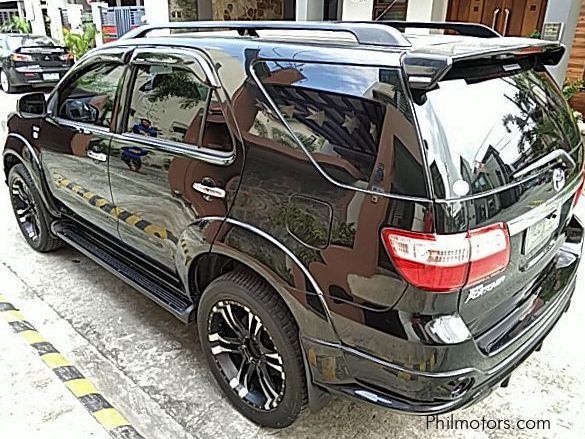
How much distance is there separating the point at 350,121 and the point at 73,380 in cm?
215

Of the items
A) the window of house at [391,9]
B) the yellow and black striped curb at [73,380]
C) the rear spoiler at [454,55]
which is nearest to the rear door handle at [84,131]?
the yellow and black striped curb at [73,380]

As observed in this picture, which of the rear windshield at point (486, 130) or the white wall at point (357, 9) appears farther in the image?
the white wall at point (357, 9)

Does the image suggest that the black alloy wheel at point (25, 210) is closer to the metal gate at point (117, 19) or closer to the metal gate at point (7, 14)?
the metal gate at point (117, 19)

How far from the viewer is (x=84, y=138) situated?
3287 millimetres

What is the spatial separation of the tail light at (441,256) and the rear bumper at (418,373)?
9.7 inches

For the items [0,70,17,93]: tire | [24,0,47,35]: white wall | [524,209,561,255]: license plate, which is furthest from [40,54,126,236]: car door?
[24,0,47,35]: white wall

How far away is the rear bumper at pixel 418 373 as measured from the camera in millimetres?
1809

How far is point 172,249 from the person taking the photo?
2.74 metres

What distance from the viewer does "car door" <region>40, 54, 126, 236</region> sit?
3137 mm

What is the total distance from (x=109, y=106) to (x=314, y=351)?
6.78 feet

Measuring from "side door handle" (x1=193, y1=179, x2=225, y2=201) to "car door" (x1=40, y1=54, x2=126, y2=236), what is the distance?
98cm

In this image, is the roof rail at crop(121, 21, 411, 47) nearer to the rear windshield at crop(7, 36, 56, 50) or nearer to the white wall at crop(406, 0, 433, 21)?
the white wall at crop(406, 0, 433, 21)

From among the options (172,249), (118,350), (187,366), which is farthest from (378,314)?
(118,350)

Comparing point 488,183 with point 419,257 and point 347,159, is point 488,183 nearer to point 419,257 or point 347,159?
point 419,257
